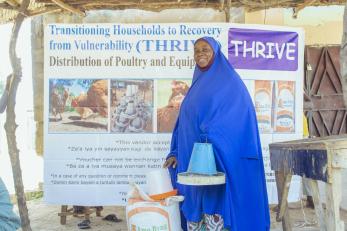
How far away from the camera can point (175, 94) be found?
5250mm

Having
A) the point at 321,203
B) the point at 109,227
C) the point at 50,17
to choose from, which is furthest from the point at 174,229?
the point at 50,17

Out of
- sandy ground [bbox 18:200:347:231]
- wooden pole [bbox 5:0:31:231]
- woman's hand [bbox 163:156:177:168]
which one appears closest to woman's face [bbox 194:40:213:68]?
woman's hand [bbox 163:156:177:168]

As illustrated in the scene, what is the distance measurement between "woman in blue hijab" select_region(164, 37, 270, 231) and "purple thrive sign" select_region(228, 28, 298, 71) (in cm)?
157

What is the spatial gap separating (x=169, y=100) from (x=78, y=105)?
36.2 inches

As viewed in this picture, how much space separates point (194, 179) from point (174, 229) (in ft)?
1.79

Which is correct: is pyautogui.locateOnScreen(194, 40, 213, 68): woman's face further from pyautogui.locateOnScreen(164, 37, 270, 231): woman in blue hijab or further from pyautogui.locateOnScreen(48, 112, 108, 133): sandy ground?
pyautogui.locateOnScreen(48, 112, 108, 133): sandy ground

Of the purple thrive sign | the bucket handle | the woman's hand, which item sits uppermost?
the purple thrive sign

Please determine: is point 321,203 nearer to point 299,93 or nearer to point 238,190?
point 238,190

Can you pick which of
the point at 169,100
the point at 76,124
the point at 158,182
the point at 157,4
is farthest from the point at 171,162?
the point at 157,4

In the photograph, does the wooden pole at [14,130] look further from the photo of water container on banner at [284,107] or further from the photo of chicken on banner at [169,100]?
the photo of water container on banner at [284,107]

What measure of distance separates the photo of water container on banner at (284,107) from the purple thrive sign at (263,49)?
0.17 metres

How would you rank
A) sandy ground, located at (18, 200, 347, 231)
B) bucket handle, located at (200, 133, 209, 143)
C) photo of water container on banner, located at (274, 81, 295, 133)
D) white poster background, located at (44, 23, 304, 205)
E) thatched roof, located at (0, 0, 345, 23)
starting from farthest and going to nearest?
thatched roof, located at (0, 0, 345, 23) → sandy ground, located at (18, 200, 347, 231) → photo of water container on banner, located at (274, 81, 295, 133) → white poster background, located at (44, 23, 304, 205) → bucket handle, located at (200, 133, 209, 143)

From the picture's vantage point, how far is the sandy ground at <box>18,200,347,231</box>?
18.5 ft

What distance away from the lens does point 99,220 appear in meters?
6.07
